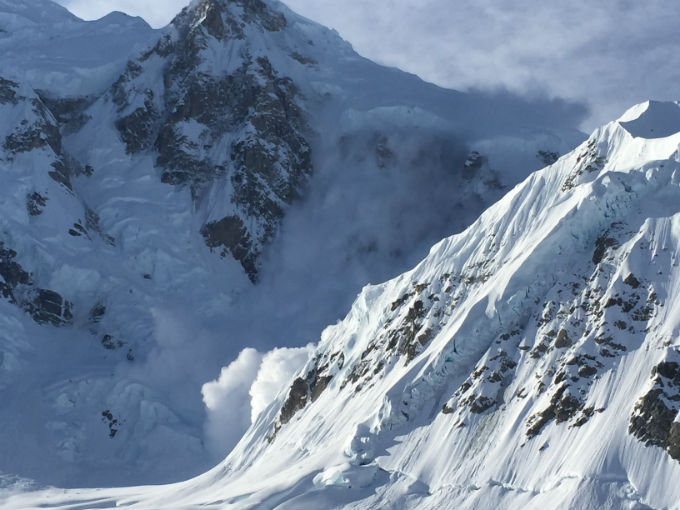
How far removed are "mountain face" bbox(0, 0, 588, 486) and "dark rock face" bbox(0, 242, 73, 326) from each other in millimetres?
206

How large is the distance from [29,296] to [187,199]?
96.0ft

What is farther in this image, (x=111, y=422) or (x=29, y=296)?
(x=29, y=296)

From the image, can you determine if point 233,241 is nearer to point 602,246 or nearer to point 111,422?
point 111,422

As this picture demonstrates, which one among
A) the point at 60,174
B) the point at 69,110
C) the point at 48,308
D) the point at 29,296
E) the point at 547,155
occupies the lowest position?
the point at 48,308

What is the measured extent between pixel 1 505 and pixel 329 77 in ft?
331

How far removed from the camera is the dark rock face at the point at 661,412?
125ft

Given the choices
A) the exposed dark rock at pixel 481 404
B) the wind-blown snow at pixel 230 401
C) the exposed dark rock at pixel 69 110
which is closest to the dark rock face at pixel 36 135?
the exposed dark rock at pixel 69 110

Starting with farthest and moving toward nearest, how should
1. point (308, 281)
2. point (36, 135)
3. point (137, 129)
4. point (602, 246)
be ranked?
point (137, 129), point (36, 135), point (308, 281), point (602, 246)

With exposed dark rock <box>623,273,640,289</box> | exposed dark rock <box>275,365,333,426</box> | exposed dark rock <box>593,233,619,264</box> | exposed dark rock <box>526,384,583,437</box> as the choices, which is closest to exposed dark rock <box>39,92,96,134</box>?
exposed dark rock <box>275,365,333,426</box>

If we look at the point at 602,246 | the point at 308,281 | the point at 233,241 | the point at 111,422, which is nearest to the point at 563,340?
the point at 602,246

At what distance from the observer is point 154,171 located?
462ft

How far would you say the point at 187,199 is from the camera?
136375mm

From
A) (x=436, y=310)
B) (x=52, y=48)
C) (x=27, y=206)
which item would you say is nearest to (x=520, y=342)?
(x=436, y=310)

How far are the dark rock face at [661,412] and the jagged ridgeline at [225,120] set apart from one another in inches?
Answer: 3695
